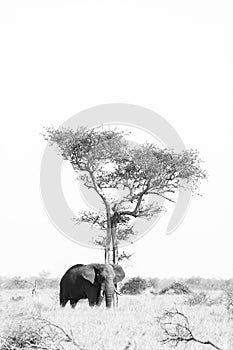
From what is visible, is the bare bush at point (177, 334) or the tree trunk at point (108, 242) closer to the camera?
the bare bush at point (177, 334)

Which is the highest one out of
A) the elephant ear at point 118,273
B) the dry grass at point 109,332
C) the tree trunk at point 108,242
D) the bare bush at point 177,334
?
the tree trunk at point 108,242

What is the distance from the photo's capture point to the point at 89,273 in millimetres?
25281

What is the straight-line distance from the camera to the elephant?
81.9 feet

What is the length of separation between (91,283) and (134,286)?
1953 centimetres

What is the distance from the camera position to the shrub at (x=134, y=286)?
43.5 metres

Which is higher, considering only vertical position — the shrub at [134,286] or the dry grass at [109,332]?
the shrub at [134,286]

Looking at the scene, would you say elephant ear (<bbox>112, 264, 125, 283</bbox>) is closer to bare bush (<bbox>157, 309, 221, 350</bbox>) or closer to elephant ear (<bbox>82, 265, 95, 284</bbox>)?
elephant ear (<bbox>82, 265, 95, 284</bbox>)

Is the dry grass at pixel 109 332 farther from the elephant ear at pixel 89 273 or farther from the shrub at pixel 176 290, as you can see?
the shrub at pixel 176 290

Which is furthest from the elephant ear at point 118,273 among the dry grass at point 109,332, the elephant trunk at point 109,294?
the dry grass at point 109,332

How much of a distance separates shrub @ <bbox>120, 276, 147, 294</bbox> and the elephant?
56.8 feet

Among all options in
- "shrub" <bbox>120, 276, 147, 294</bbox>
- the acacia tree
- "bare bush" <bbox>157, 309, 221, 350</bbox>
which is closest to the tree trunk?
the acacia tree

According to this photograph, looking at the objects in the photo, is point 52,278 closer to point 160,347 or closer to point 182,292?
point 182,292

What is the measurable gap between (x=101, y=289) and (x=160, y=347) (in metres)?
14.3

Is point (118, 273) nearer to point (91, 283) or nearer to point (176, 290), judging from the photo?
point (91, 283)
